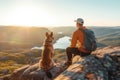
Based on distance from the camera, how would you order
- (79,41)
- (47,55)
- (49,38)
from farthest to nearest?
(49,38) < (79,41) < (47,55)

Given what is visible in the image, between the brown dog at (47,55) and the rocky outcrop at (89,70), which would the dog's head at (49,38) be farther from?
the rocky outcrop at (89,70)

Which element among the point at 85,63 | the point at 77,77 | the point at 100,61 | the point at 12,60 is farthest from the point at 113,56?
the point at 12,60

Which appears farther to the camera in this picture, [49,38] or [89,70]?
[49,38]

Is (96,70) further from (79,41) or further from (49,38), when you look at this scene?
(49,38)

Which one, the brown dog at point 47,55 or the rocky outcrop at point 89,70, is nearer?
the rocky outcrop at point 89,70

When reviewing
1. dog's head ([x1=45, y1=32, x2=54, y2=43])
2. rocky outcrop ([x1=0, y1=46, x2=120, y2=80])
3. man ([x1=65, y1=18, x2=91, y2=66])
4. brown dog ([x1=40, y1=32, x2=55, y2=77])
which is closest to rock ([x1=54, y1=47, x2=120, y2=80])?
rocky outcrop ([x1=0, y1=46, x2=120, y2=80])

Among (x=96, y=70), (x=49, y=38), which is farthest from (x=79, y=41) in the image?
(x=96, y=70)

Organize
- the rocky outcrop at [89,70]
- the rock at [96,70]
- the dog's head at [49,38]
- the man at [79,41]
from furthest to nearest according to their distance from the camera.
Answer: the dog's head at [49,38], the man at [79,41], the rocky outcrop at [89,70], the rock at [96,70]

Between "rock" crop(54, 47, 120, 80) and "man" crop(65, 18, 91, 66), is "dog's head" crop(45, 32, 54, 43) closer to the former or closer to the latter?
"man" crop(65, 18, 91, 66)

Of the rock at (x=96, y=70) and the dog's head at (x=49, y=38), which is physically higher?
the dog's head at (x=49, y=38)

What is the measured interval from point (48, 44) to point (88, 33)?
353cm

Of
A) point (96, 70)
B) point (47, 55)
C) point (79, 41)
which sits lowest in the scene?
point (96, 70)

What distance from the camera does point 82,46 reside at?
1755 centimetres

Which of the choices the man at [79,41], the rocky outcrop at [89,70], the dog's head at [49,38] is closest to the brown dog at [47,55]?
the dog's head at [49,38]
